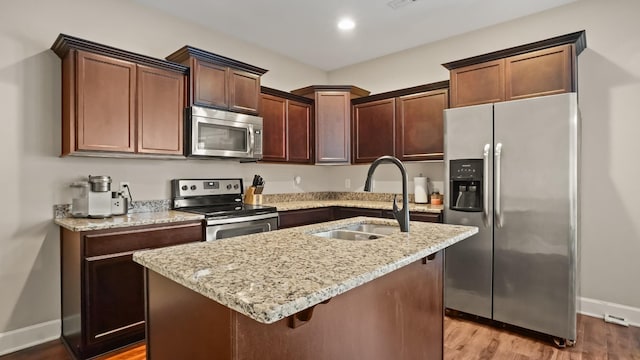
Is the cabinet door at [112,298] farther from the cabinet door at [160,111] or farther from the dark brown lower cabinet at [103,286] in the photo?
the cabinet door at [160,111]

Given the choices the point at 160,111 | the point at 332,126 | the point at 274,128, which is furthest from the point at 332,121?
the point at 160,111

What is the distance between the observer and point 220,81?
10.2 ft

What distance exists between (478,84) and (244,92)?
7.08 feet

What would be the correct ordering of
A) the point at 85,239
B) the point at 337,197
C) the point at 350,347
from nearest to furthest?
the point at 350,347 → the point at 85,239 → the point at 337,197

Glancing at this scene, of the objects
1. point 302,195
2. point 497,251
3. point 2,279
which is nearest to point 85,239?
point 2,279

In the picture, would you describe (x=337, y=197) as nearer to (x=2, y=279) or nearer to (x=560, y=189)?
(x=560, y=189)

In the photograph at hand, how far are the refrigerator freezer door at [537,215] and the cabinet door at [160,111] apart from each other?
2610 mm

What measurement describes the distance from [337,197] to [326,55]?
188cm

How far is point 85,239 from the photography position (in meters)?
2.14

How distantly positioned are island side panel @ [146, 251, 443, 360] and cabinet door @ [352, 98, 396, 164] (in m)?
2.26

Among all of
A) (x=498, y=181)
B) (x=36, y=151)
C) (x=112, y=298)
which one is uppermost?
(x=36, y=151)

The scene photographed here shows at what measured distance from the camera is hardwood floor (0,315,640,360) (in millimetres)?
2264

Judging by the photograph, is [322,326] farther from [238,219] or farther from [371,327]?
[238,219]

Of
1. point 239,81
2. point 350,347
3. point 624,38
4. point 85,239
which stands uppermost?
point 624,38
